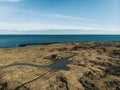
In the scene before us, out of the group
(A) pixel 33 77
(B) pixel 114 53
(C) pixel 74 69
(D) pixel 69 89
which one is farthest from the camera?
(B) pixel 114 53

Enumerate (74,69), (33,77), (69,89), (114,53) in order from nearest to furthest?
(69,89), (33,77), (74,69), (114,53)

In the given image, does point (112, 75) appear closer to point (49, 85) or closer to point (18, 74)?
point (49, 85)

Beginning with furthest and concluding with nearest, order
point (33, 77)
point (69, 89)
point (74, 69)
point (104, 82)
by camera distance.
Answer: point (74, 69) → point (33, 77) → point (104, 82) → point (69, 89)

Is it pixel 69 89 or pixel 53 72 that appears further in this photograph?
pixel 53 72

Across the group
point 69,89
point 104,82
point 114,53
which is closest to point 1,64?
point 69,89

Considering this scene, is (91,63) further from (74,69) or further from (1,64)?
(1,64)

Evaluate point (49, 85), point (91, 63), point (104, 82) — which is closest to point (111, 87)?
point (104, 82)

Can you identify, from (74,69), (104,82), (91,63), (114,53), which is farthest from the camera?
(114,53)

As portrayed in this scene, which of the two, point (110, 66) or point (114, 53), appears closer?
point (110, 66)

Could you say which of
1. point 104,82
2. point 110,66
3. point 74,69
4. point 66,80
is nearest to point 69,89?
point 66,80

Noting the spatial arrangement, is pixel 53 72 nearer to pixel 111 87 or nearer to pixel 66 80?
pixel 66 80
